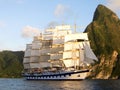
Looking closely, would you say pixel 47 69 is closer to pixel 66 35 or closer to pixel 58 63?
pixel 58 63

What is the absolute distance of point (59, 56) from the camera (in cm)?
16838

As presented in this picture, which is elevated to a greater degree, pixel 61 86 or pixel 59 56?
pixel 59 56

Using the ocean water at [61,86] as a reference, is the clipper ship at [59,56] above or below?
above

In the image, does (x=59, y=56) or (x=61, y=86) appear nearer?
(x=61, y=86)

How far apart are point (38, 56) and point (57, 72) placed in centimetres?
2570

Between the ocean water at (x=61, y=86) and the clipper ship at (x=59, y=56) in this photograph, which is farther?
the clipper ship at (x=59, y=56)

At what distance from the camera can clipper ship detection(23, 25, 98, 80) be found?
155m

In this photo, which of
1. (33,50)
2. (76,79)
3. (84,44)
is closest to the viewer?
(76,79)

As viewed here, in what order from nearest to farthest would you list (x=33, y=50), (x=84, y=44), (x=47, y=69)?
1. (x=84, y=44)
2. (x=47, y=69)
3. (x=33, y=50)

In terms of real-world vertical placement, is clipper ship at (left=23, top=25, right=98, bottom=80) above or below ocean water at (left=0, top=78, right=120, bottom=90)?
above

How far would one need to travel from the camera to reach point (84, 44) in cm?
16200

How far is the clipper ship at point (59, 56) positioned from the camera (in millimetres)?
155000

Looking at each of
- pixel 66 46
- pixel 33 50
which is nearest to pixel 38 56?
pixel 33 50

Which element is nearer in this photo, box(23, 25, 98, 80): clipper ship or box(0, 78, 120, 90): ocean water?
box(0, 78, 120, 90): ocean water
